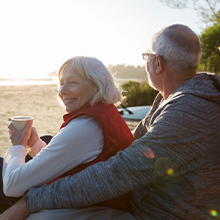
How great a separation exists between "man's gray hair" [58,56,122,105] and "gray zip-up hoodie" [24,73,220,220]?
515 millimetres

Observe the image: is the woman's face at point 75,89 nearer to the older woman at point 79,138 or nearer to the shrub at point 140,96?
the older woman at point 79,138

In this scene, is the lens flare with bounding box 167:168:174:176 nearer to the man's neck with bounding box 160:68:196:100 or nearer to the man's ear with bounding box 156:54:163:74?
the man's neck with bounding box 160:68:196:100

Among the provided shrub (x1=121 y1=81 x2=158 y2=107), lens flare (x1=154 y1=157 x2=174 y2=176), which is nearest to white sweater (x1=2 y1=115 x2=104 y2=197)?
lens flare (x1=154 y1=157 x2=174 y2=176)

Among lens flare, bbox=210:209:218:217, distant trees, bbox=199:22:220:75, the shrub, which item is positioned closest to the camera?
lens flare, bbox=210:209:218:217

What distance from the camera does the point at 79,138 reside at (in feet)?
5.75

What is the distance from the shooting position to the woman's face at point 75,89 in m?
2.08

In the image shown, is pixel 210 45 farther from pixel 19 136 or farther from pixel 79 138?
pixel 79 138

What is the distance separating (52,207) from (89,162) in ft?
1.18

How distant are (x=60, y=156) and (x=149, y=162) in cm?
57

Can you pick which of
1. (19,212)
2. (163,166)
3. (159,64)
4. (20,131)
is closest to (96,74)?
(159,64)

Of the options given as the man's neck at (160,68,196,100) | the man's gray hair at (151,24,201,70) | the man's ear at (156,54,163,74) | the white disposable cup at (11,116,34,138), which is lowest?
the white disposable cup at (11,116,34,138)

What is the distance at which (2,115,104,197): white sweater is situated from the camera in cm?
173

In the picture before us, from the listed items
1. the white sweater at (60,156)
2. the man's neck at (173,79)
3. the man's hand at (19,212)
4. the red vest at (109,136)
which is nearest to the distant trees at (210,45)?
the man's neck at (173,79)

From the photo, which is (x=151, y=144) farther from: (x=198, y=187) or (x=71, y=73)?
(x=71, y=73)
